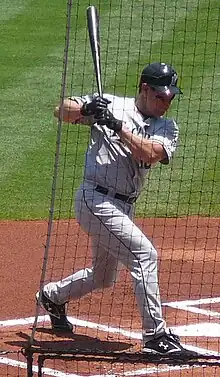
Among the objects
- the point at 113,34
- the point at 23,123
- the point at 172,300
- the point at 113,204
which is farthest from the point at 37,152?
the point at 113,34

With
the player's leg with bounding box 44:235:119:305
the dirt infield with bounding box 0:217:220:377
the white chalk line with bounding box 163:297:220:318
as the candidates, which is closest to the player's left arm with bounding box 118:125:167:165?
the player's leg with bounding box 44:235:119:305

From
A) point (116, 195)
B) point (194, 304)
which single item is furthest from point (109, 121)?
point (194, 304)

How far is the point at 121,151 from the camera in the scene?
6.82 m

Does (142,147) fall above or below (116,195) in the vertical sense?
above

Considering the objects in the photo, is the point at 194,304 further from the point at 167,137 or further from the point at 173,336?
the point at 167,137

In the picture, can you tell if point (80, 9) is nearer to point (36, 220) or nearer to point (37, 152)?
point (37, 152)

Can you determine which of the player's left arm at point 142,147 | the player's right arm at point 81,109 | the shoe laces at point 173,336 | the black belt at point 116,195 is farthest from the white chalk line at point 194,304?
the player's right arm at point 81,109

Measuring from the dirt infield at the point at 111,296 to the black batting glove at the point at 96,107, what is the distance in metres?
1.60

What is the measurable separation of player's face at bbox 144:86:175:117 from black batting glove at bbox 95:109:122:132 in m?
0.38

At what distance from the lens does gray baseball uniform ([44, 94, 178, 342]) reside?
6754mm

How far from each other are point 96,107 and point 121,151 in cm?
43

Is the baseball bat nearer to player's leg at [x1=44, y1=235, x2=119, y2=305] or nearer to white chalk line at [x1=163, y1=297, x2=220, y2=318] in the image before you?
player's leg at [x1=44, y1=235, x2=119, y2=305]

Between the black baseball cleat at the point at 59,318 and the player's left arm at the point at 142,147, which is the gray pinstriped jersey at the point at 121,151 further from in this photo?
the black baseball cleat at the point at 59,318

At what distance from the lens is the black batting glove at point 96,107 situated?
6.53 m
